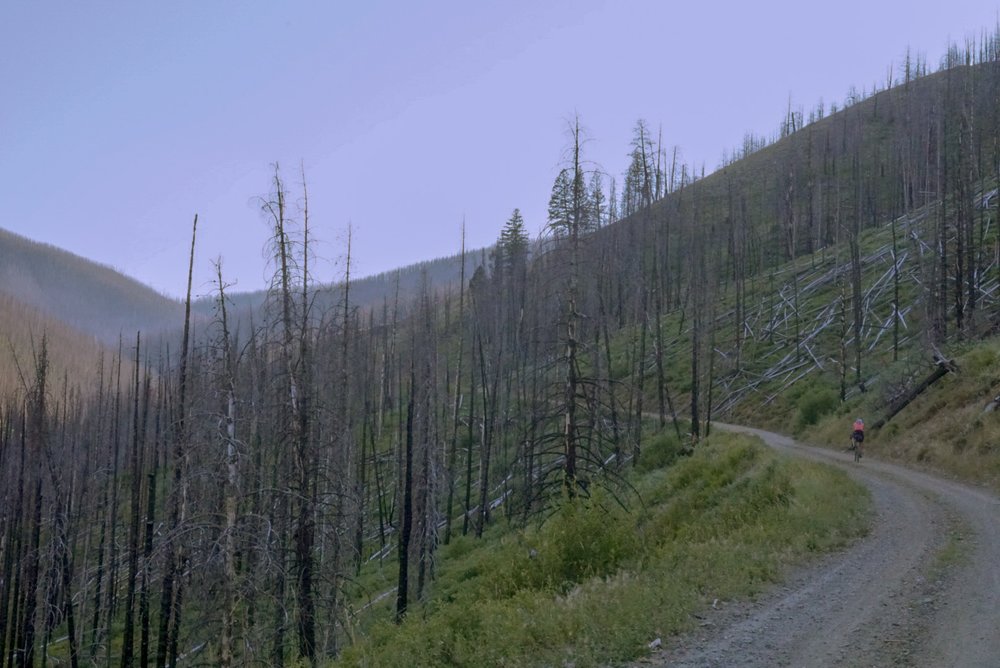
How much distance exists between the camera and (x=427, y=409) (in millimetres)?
29016

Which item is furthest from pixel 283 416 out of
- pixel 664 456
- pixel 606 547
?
pixel 664 456

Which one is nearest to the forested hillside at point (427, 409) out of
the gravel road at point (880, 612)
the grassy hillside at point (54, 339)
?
the gravel road at point (880, 612)

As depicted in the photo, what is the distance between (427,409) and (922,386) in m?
19.0

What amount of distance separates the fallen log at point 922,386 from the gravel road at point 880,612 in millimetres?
12792

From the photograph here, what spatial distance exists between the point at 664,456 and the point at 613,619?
2273 centimetres

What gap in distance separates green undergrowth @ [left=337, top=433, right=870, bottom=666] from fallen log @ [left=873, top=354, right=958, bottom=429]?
882cm

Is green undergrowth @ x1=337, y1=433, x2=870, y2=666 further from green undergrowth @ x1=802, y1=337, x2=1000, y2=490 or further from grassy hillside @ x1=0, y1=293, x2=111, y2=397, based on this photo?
grassy hillside @ x1=0, y1=293, x2=111, y2=397

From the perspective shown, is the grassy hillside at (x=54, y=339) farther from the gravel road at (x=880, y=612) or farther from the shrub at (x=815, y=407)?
the gravel road at (x=880, y=612)

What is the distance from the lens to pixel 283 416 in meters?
16.4

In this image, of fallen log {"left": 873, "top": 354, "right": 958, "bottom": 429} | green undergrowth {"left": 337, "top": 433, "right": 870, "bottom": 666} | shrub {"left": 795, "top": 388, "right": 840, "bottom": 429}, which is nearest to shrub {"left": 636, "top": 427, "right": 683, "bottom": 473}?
shrub {"left": 795, "top": 388, "right": 840, "bottom": 429}

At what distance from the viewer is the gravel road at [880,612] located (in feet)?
24.9

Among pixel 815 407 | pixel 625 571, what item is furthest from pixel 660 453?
pixel 625 571

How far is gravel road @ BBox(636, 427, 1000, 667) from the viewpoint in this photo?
7582 mm

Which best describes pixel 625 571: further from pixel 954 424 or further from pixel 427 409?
pixel 427 409
